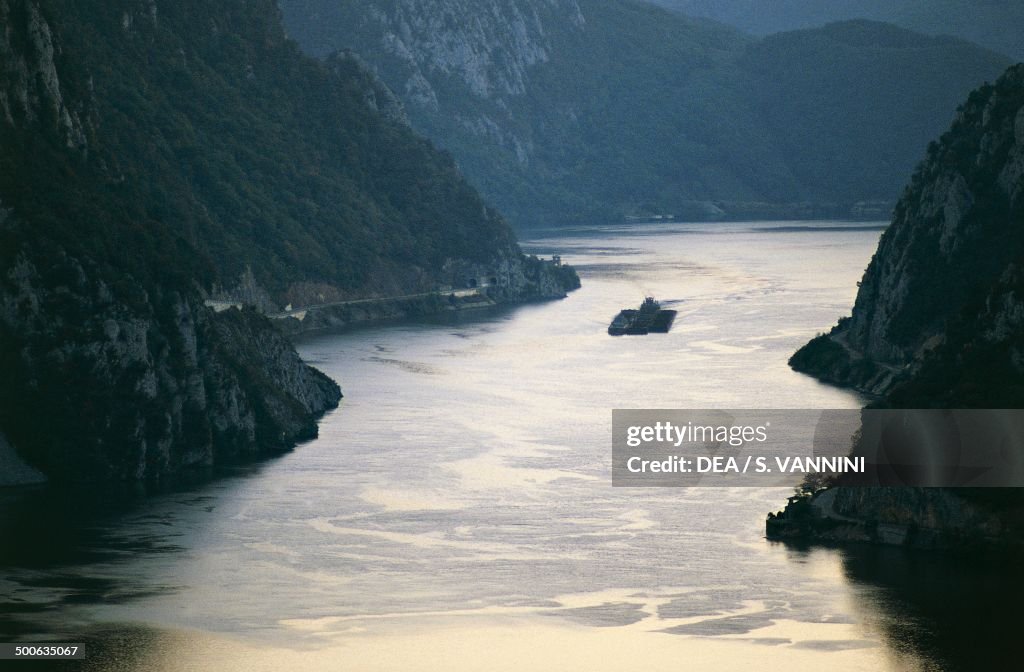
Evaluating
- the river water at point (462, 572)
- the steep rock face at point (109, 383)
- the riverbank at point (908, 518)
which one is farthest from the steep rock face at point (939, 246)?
the steep rock face at point (109, 383)

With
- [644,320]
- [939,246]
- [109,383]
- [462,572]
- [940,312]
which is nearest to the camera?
[462,572]

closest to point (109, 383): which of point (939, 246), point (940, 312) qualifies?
point (940, 312)

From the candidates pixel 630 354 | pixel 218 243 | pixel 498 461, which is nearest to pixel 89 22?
pixel 218 243

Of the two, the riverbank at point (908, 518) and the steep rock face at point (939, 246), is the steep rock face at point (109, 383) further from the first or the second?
the steep rock face at point (939, 246)

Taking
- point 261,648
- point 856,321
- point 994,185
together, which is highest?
point 994,185

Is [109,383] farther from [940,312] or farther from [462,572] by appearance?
[940,312]

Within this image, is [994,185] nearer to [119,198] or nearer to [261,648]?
[119,198]
